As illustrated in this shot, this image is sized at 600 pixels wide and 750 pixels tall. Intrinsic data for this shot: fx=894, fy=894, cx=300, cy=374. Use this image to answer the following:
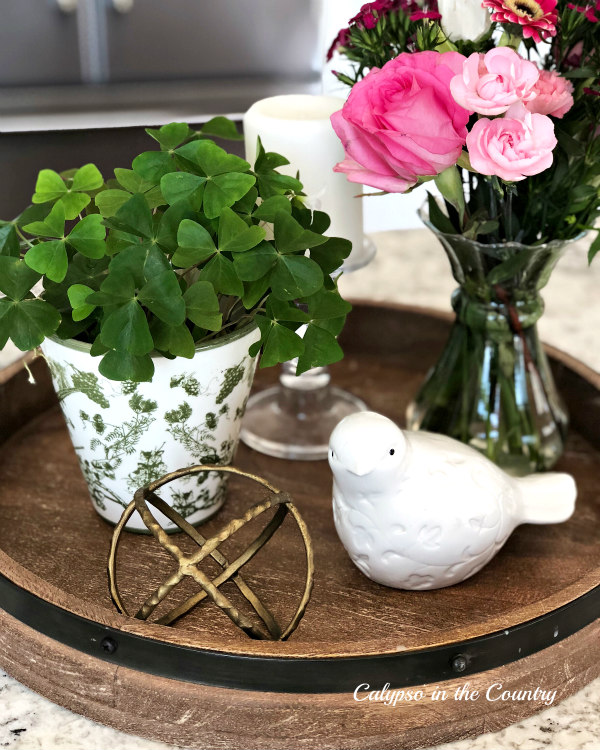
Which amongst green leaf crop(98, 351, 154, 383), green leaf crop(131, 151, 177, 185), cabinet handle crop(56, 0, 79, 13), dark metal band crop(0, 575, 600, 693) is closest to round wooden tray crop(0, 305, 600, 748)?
dark metal band crop(0, 575, 600, 693)

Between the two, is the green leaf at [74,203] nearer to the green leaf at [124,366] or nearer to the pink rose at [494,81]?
the green leaf at [124,366]

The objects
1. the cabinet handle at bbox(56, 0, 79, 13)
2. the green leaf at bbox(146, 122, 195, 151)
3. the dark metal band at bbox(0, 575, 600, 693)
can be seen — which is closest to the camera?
the dark metal band at bbox(0, 575, 600, 693)

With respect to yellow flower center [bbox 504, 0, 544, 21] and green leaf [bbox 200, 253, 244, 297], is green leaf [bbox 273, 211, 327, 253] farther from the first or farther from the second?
yellow flower center [bbox 504, 0, 544, 21]

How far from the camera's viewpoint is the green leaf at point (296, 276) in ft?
1.44

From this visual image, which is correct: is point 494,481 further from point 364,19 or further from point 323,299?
point 364,19

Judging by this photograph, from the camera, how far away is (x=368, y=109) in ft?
1.42

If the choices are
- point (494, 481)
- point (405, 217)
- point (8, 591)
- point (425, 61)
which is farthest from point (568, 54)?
point (405, 217)

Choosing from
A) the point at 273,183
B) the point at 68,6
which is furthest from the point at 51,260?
the point at 68,6

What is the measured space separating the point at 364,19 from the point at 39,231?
0.68ft

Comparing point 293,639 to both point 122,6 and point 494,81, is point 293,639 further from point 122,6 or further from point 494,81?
point 122,6

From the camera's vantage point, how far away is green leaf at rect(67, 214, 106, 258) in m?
0.43

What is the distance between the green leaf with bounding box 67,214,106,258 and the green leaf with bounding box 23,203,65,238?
0.04 feet

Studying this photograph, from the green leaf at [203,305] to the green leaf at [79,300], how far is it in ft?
0.15

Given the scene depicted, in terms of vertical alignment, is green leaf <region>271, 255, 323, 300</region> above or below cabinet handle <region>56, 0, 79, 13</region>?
above
